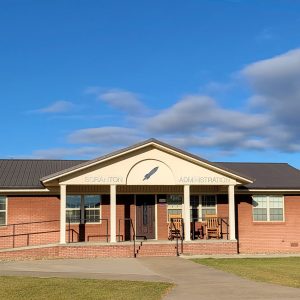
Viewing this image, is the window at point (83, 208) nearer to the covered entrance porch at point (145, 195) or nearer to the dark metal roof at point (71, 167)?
the covered entrance porch at point (145, 195)

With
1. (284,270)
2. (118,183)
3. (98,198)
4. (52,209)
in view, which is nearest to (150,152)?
(118,183)

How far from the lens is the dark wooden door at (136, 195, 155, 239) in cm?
2448

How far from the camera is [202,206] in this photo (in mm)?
25156

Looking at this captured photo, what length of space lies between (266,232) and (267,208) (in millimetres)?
1149

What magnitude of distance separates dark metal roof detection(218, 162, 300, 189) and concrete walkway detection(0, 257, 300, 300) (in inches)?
300

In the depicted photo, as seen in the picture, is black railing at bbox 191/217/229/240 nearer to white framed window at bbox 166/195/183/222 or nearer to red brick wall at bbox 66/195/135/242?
white framed window at bbox 166/195/183/222

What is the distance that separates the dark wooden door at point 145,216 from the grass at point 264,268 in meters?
5.37

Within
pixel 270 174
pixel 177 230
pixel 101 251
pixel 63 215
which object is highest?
pixel 270 174

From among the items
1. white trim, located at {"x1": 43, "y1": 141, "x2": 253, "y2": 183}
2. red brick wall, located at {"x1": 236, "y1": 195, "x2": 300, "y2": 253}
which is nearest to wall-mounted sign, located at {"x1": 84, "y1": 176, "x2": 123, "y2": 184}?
white trim, located at {"x1": 43, "y1": 141, "x2": 253, "y2": 183}

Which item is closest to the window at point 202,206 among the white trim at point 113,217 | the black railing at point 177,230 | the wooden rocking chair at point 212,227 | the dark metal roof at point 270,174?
the wooden rocking chair at point 212,227

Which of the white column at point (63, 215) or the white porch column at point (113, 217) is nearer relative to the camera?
the white column at point (63, 215)

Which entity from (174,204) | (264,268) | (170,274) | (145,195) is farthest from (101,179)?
(264,268)

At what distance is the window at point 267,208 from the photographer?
25656mm

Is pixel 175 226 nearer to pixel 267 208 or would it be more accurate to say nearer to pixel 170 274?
pixel 267 208
